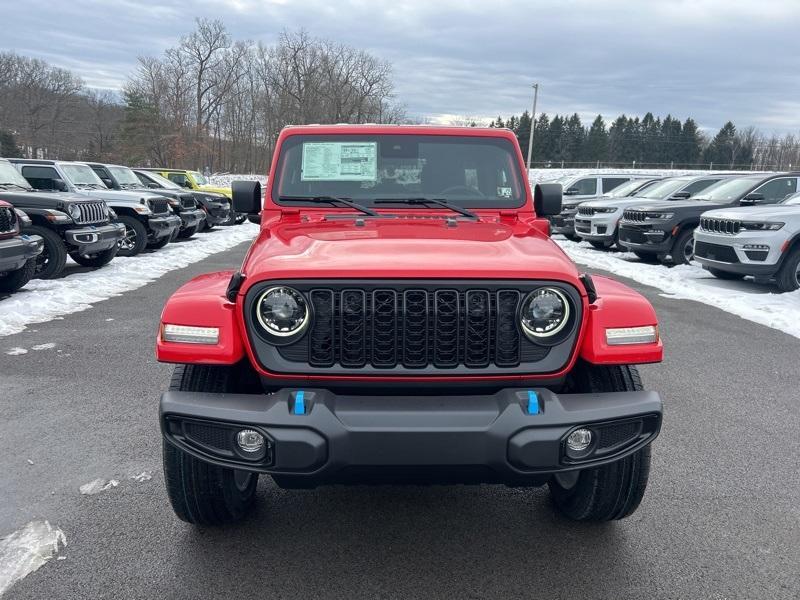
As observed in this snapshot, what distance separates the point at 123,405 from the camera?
461 centimetres

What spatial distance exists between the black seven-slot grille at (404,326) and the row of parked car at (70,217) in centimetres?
678

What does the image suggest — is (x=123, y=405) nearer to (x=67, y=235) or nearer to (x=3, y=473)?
(x=3, y=473)

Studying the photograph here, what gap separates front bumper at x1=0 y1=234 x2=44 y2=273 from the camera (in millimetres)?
7680

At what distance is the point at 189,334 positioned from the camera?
2.54 metres

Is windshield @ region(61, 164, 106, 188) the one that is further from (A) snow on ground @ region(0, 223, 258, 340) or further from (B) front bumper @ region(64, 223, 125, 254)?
(B) front bumper @ region(64, 223, 125, 254)

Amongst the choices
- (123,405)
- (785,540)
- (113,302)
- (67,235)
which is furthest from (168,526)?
(67,235)

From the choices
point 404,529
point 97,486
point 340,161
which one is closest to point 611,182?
point 340,161

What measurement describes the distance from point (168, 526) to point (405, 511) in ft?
3.66

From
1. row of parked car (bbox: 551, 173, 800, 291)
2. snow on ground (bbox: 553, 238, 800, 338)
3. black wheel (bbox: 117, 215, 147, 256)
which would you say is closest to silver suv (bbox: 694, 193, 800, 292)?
row of parked car (bbox: 551, 173, 800, 291)

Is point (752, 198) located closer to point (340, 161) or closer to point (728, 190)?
point (728, 190)

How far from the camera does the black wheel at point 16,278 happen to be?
337 inches

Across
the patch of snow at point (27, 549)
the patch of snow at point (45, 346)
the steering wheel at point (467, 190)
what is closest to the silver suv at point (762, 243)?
the steering wheel at point (467, 190)

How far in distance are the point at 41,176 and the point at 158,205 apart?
2.48 meters

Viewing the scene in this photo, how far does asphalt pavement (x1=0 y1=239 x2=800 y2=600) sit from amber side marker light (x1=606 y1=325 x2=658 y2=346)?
→ 3.18 ft
